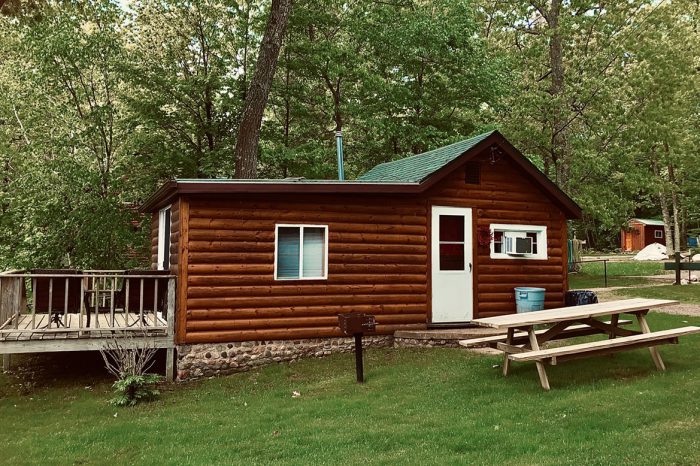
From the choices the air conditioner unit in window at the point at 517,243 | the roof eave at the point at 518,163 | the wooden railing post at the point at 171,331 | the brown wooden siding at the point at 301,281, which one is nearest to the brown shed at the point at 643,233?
the roof eave at the point at 518,163

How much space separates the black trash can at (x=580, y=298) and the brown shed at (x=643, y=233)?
35086 mm

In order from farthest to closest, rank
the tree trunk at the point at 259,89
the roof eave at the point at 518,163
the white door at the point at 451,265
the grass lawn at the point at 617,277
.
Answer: the grass lawn at the point at 617,277
the tree trunk at the point at 259,89
the white door at the point at 451,265
the roof eave at the point at 518,163

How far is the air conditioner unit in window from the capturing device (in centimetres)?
1177

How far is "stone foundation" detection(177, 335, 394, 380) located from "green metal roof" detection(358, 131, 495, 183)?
3.46 m

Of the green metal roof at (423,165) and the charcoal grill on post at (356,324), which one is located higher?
the green metal roof at (423,165)

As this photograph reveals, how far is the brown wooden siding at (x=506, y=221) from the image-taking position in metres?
11.4

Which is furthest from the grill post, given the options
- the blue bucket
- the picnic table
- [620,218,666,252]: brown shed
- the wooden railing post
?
[620,218,666,252]: brown shed

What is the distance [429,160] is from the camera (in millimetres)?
12367

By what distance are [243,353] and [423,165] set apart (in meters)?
5.46

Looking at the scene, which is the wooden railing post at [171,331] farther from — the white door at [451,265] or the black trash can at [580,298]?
the black trash can at [580,298]

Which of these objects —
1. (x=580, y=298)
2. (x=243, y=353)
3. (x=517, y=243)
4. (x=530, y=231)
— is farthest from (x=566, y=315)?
(x=243, y=353)

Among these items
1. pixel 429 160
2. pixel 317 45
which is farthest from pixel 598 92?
pixel 429 160

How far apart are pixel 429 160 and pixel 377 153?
31.0ft

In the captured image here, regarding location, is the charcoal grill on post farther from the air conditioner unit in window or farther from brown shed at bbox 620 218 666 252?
brown shed at bbox 620 218 666 252
